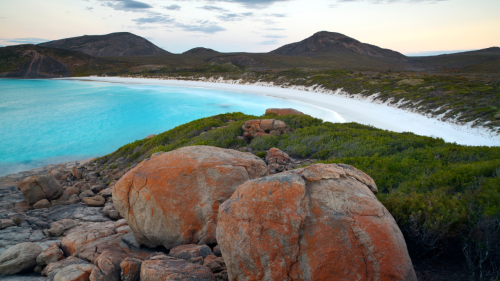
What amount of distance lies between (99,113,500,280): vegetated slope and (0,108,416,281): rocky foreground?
84 cm

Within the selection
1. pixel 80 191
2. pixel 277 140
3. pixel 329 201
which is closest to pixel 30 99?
pixel 80 191

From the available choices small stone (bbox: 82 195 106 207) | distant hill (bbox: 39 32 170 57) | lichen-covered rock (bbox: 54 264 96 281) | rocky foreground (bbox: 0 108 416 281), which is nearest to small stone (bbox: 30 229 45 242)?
rocky foreground (bbox: 0 108 416 281)

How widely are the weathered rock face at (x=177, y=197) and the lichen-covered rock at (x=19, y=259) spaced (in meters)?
1.72

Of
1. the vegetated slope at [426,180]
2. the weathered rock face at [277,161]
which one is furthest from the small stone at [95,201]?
the weathered rock face at [277,161]

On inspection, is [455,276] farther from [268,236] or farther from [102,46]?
[102,46]

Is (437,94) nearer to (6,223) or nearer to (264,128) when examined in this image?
(264,128)

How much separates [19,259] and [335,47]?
154 metres

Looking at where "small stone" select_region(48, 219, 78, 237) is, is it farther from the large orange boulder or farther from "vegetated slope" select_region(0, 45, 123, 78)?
"vegetated slope" select_region(0, 45, 123, 78)

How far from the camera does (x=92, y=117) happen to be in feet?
96.2

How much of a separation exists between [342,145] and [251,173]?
5.08 metres

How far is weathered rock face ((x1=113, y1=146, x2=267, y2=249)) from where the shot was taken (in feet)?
16.0

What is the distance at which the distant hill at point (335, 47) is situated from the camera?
5305 inches

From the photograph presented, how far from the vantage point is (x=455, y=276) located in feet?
12.1

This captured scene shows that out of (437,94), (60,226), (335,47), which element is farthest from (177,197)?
(335,47)
